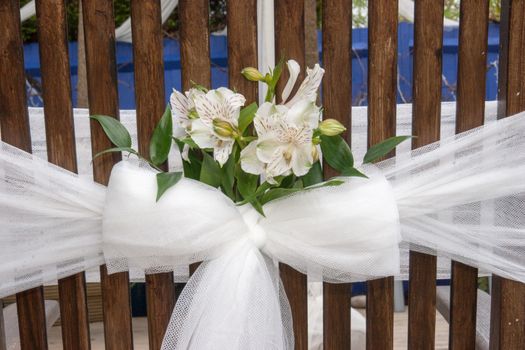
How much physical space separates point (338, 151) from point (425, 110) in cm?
14

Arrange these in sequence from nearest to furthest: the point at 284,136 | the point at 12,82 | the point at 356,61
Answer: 1. the point at 284,136
2. the point at 12,82
3. the point at 356,61

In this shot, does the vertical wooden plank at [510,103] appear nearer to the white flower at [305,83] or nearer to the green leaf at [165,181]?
the white flower at [305,83]

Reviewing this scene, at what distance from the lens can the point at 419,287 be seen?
0.88 m

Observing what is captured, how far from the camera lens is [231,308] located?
78 cm

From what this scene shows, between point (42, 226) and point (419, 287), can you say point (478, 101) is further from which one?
point (42, 226)

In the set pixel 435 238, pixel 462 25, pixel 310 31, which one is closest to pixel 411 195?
pixel 435 238

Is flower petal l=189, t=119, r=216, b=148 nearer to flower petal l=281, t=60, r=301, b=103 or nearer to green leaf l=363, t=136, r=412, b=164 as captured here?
flower petal l=281, t=60, r=301, b=103

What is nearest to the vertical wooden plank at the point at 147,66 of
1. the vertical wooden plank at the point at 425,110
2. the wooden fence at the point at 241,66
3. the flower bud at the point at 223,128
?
the wooden fence at the point at 241,66

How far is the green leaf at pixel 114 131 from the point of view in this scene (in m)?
0.82

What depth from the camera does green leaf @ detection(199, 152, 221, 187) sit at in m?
0.80

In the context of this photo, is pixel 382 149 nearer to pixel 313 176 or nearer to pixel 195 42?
pixel 313 176

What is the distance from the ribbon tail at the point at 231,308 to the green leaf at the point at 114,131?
0.67 feet

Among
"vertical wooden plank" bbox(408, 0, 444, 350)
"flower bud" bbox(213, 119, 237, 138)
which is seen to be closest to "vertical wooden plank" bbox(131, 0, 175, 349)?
"flower bud" bbox(213, 119, 237, 138)

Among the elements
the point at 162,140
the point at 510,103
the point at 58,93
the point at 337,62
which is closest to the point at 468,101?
the point at 510,103
